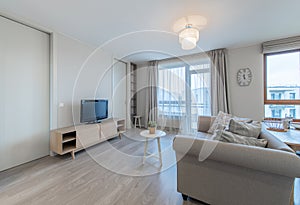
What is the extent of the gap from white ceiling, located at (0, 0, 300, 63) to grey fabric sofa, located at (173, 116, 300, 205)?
1813mm

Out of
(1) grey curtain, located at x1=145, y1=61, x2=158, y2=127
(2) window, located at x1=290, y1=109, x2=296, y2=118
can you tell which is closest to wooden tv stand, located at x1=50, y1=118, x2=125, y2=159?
(1) grey curtain, located at x1=145, y1=61, x2=158, y2=127

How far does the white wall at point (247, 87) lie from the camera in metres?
3.26

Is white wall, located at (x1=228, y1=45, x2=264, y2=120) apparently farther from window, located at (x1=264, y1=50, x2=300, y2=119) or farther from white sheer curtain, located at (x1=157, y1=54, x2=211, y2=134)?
white sheer curtain, located at (x1=157, y1=54, x2=211, y2=134)

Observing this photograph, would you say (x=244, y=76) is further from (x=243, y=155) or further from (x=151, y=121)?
(x=243, y=155)

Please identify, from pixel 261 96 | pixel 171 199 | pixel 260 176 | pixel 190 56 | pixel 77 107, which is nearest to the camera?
pixel 260 176

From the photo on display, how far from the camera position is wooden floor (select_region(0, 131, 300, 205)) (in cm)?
147

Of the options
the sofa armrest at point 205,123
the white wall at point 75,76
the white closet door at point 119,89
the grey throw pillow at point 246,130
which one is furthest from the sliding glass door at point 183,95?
the grey throw pillow at point 246,130

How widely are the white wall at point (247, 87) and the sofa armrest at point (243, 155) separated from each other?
9.27 feet

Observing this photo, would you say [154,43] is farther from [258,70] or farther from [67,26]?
[258,70]

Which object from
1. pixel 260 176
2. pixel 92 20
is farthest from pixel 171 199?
pixel 92 20

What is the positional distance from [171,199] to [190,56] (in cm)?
367

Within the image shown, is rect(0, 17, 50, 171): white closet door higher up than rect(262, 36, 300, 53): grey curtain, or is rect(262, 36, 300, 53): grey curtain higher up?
rect(262, 36, 300, 53): grey curtain

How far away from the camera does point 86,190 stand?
63.6 inches

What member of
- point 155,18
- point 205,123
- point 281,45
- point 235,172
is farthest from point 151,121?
point 281,45
